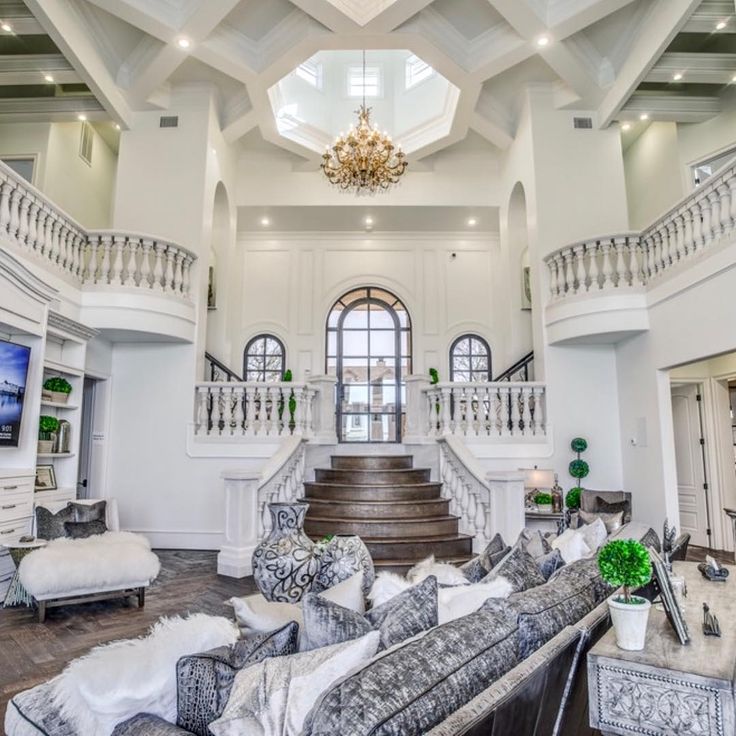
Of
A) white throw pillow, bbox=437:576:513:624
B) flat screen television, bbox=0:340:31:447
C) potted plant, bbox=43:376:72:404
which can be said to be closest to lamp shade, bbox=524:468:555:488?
white throw pillow, bbox=437:576:513:624

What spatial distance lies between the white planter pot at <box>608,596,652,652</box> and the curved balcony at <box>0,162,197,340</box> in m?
5.89

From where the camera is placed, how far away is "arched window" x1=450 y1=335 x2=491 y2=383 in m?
9.70

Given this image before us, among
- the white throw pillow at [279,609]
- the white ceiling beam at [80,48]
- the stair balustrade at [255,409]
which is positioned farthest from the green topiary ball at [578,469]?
the white ceiling beam at [80,48]

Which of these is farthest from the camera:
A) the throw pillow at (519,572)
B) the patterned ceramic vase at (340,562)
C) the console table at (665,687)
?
the patterned ceramic vase at (340,562)

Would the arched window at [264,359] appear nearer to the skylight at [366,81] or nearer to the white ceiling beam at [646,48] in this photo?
the skylight at [366,81]

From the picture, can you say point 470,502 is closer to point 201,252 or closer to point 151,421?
point 151,421

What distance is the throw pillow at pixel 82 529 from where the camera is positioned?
4.62 metres

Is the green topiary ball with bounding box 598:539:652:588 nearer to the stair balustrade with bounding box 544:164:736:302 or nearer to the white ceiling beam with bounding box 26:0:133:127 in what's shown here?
the stair balustrade with bounding box 544:164:736:302

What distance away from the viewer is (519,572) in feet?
7.32

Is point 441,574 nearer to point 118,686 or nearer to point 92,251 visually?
point 118,686

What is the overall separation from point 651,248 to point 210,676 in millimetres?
6297

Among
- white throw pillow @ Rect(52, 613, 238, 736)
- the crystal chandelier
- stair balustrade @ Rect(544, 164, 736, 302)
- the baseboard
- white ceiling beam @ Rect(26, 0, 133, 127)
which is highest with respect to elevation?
white ceiling beam @ Rect(26, 0, 133, 127)

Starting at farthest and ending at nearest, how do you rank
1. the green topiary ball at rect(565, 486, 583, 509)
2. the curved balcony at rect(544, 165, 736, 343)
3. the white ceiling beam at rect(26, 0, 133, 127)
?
the green topiary ball at rect(565, 486, 583, 509) < the white ceiling beam at rect(26, 0, 133, 127) < the curved balcony at rect(544, 165, 736, 343)

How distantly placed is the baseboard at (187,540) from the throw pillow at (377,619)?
5450 mm
